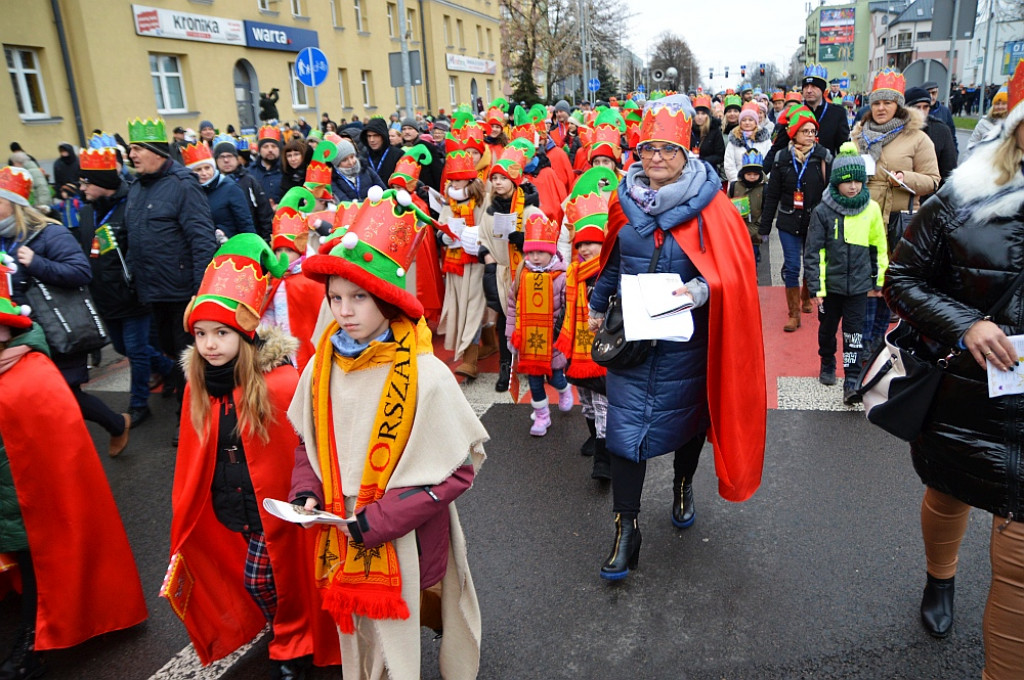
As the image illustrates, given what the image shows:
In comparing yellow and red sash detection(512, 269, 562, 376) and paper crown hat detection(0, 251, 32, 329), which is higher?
paper crown hat detection(0, 251, 32, 329)

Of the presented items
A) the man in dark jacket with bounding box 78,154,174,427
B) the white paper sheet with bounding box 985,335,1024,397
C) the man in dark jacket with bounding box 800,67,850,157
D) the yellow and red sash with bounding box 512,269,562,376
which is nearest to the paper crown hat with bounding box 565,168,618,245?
the yellow and red sash with bounding box 512,269,562,376

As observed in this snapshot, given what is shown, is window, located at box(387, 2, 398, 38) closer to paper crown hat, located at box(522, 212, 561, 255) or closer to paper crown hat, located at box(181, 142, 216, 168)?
paper crown hat, located at box(181, 142, 216, 168)

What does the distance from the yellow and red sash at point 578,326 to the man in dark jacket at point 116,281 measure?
3.58 metres

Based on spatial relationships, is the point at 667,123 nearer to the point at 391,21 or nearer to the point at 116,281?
the point at 116,281

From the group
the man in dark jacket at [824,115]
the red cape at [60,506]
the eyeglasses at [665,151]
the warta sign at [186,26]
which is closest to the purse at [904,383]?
the eyeglasses at [665,151]

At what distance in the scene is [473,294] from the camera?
680 cm

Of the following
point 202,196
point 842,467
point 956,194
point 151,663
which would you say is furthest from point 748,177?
point 151,663

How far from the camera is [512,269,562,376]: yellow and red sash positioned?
5.19 metres

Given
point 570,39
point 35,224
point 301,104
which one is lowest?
point 35,224

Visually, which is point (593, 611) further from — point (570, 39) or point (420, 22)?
point (570, 39)

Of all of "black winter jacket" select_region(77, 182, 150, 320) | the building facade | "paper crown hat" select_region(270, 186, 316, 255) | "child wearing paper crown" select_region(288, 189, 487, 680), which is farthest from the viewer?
the building facade

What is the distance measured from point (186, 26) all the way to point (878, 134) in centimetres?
2144

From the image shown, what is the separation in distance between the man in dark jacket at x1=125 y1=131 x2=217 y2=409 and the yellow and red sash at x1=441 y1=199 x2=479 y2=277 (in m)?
2.08

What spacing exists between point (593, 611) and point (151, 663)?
199cm
